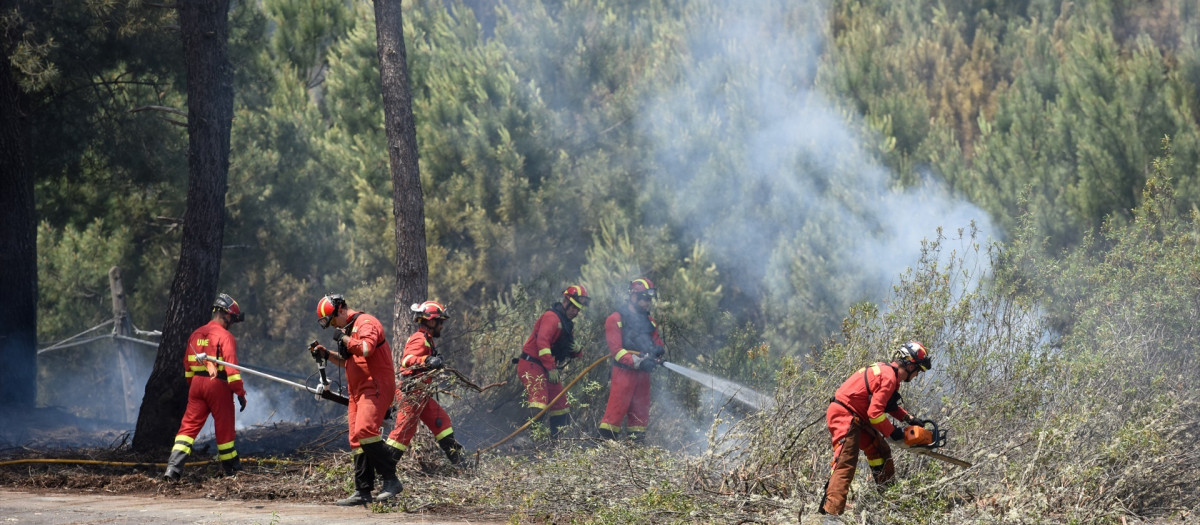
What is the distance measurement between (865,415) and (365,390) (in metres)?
3.37

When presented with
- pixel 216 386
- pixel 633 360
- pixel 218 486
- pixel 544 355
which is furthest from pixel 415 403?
pixel 633 360

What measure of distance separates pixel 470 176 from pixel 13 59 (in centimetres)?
559

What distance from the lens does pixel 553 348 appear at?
10.7m

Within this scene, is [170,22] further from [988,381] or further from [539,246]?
[988,381]

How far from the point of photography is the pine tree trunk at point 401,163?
9.56 meters

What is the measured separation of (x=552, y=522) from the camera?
6.76 meters

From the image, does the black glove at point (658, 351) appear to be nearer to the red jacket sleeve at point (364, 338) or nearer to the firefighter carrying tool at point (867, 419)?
the red jacket sleeve at point (364, 338)

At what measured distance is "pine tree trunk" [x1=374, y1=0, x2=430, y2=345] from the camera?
9.56m

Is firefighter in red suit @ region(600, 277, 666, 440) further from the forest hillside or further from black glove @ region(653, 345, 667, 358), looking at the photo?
the forest hillside

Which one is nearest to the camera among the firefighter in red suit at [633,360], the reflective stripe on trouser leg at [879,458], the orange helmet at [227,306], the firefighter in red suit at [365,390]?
the reflective stripe on trouser leg at [879,458]

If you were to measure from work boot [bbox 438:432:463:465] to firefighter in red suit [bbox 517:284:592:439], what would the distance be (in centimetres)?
188

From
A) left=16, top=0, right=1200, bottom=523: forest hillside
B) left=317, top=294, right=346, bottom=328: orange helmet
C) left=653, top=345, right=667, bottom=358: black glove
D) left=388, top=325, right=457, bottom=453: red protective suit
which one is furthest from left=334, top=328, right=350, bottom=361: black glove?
left=653, top=345, right=667, bottom=358: black glove

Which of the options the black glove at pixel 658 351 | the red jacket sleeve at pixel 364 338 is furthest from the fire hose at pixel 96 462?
the black glove at pixel 658 351

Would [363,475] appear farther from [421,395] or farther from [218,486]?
[218,486]
